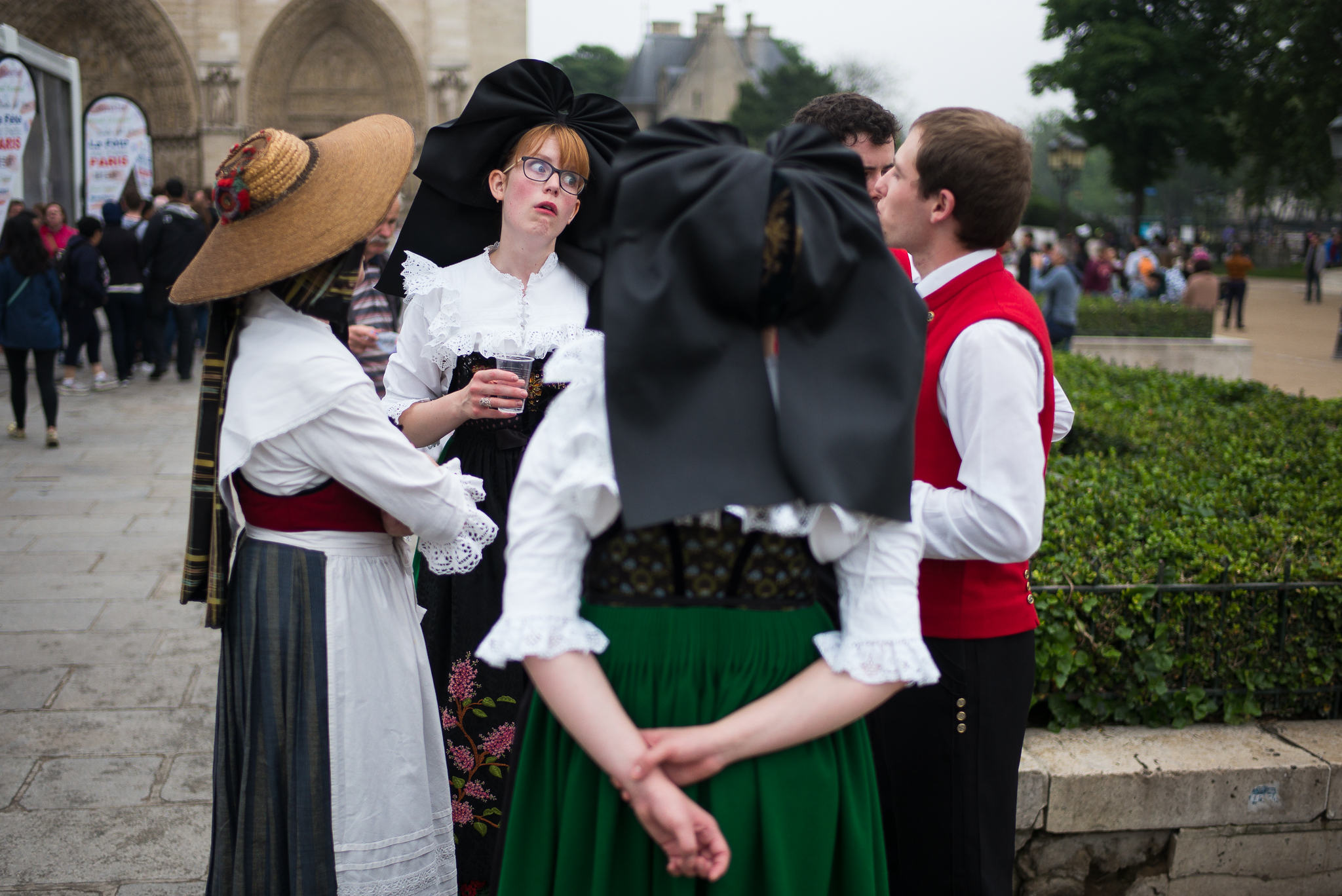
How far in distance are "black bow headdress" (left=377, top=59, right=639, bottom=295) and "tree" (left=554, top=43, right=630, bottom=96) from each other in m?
75.1

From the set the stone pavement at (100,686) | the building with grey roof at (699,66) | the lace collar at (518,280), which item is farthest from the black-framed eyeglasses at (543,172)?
the building with grey roof at (699,66)

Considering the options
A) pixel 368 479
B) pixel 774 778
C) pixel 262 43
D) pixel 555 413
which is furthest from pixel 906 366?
pixel 262 43

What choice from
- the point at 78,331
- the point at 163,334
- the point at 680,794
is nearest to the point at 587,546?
the point at 680,794

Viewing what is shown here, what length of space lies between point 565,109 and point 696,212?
5.50 ft

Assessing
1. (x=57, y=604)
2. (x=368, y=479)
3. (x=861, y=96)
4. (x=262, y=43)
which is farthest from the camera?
(x=262, y=43)

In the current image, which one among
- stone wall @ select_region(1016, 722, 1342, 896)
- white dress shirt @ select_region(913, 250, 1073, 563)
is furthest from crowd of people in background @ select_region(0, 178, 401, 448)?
white dress shirt @ select_region(913, 250, 1073, 563)

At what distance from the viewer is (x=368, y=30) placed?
25312 mm

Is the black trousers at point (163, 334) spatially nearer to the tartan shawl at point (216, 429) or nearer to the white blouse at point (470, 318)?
the white blouse at point (470, 318)

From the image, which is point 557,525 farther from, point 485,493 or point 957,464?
point 485,493

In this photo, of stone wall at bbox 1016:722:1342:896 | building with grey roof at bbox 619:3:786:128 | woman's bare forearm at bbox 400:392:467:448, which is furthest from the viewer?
building with grey roof at bbox 619:3:786:128

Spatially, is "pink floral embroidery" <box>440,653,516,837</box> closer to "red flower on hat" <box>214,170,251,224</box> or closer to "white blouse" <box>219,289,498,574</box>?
"white blouse" <box>219,289,498,574</box>

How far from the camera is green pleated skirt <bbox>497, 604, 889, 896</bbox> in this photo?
5.04 feet

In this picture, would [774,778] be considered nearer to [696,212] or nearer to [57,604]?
[696,212]

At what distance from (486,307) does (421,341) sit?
205 mm
